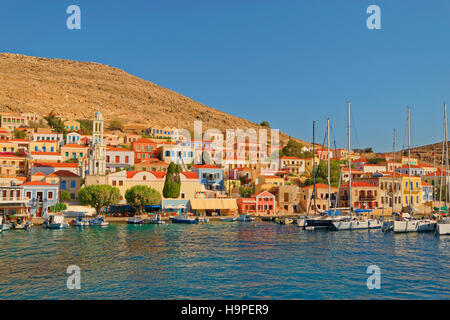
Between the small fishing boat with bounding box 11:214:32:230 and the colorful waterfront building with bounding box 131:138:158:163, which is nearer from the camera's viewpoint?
the small fishing boat with bounding box 11:214:32:230

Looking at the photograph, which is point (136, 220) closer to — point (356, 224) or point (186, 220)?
point (186, 220)

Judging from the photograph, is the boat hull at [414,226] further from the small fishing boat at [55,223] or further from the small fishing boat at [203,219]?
the small fishing boat at [55,223]

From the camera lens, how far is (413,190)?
72312 millimetres

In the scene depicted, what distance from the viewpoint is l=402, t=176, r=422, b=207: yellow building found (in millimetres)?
71562

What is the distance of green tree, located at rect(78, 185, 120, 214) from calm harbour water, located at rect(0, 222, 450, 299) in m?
14.1

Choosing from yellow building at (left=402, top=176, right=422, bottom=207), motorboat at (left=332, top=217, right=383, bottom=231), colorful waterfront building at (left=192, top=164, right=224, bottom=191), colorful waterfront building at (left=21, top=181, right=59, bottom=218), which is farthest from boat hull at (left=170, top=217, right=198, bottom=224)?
yellow building at (left=402, top=176, right=422, bottom=207)

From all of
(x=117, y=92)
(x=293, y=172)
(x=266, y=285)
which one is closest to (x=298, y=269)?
(x=266, y=285)

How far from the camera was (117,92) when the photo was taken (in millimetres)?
199625

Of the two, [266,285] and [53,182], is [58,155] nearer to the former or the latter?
[53,182]

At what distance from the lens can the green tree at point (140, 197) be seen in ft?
187

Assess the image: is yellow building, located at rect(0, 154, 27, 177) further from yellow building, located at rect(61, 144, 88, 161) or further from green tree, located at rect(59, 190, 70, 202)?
green tree, located at rect(59, 190, 70, 202)

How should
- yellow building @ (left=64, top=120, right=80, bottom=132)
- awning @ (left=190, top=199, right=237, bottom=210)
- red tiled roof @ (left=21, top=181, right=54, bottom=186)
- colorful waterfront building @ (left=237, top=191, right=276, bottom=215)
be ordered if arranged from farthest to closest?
1. yellow building @ (left=64, top=120, right=80, bottom=132)
2. colorful waterfront building @ (left=237, top=191, right=276, bottom=215)
3. awning @ (left=190, top=199, right=237, bottom=210)
4. red tiled roof @ (left=21, top=181, right=54, bottom=186)

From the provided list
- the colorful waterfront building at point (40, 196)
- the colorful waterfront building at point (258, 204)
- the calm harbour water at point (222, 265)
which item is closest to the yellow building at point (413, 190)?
the colorful waterfront building at point (258, 204)

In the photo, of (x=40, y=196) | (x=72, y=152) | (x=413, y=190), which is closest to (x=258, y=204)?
(x=413, y=190)
